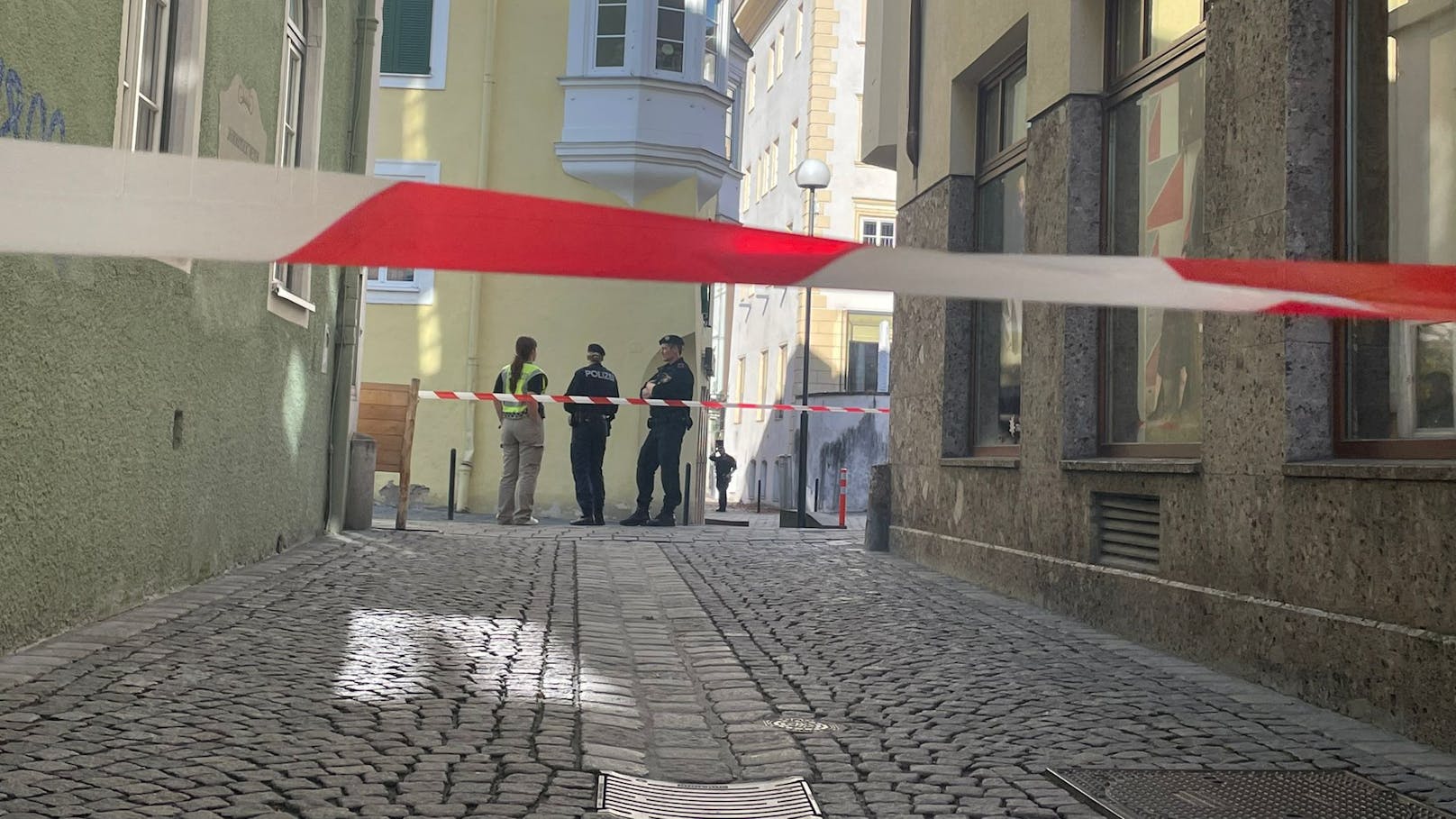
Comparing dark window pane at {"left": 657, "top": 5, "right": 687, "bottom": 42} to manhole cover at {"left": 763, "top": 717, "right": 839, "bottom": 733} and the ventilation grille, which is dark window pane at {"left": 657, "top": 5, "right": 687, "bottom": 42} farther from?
manhole cover at {"left": 763, "top": 717, "right": 839, "bottom": 733}

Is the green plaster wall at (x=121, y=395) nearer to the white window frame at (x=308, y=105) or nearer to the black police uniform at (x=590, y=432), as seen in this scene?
the white window frame at (x=308, y=105)

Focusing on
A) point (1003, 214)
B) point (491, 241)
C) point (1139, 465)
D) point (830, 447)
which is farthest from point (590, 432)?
point (830, 447)

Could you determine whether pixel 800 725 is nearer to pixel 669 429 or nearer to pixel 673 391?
pixel 673 391

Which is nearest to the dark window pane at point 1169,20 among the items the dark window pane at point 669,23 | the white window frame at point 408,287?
the dark window pane at point 669,23

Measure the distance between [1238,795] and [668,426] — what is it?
13198 mm

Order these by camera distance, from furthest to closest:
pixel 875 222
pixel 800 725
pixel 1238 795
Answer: pixel 875 222
pixel 800 725
pixel 1238 795

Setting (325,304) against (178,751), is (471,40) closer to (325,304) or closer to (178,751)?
(325,304)

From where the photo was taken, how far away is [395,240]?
3.47 meters

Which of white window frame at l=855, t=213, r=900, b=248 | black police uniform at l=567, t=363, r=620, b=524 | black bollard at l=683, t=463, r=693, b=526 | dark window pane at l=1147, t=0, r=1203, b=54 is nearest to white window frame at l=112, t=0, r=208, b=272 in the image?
dark window pane at l=1147, t=0, r=1203, b=54

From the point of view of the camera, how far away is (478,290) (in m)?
20.8

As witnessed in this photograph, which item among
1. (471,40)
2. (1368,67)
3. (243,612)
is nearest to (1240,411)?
(1368,67)

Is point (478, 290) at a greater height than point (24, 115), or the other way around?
point (478, 290)

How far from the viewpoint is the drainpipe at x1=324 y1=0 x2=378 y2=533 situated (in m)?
13.2

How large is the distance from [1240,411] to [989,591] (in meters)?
3.56
